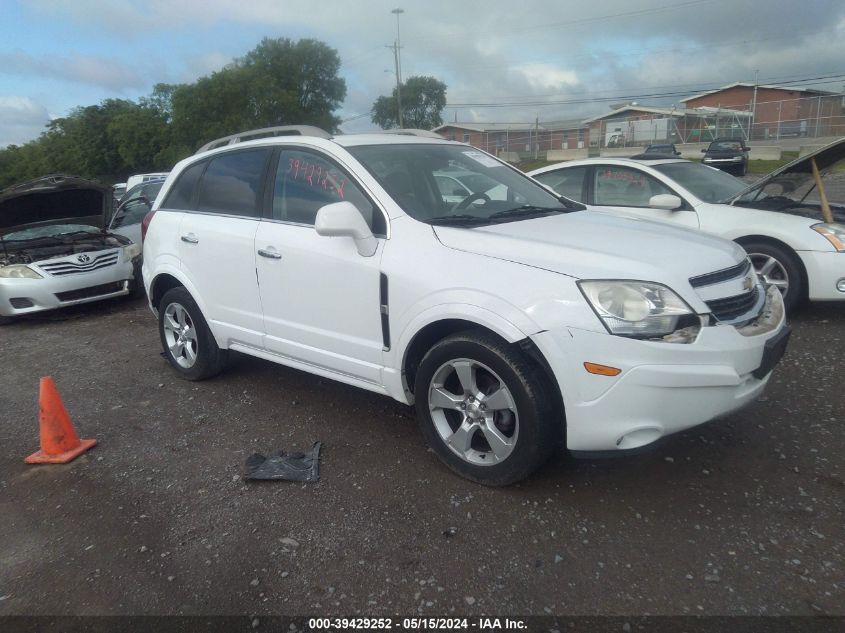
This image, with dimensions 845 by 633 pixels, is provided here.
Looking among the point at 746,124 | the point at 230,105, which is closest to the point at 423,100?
the point at 230,105

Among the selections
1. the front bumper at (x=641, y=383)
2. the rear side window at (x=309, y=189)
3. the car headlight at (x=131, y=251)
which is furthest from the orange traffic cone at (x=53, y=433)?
the car headlight at (x=131, y=251)

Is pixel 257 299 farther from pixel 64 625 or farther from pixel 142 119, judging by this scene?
pixel 142 119

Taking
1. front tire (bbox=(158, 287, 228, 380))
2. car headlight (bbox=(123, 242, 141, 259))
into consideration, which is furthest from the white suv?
car headlight (bbox=(123, 242, 141, 259))

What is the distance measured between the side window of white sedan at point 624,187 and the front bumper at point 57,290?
6.12 meters

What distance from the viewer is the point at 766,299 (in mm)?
3373

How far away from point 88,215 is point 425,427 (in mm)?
7231

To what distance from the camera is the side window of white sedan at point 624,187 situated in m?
6.43

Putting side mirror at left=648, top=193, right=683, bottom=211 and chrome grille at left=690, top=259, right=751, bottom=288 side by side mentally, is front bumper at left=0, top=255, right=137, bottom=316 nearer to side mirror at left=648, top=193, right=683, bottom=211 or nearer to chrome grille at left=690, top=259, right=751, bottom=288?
side mirror at left=648, top=193, right=683, bottom=211

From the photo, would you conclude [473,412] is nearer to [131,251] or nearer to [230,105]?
[131,251]

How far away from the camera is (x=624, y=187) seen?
6613 millimetres

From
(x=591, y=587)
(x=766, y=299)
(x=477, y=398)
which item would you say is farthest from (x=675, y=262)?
(x=591, y=587)

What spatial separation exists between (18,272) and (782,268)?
8304 millimetres

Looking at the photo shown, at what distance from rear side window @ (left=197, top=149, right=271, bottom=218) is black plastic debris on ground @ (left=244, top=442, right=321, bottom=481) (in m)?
1.61

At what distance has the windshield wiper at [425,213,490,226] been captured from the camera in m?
3.46
